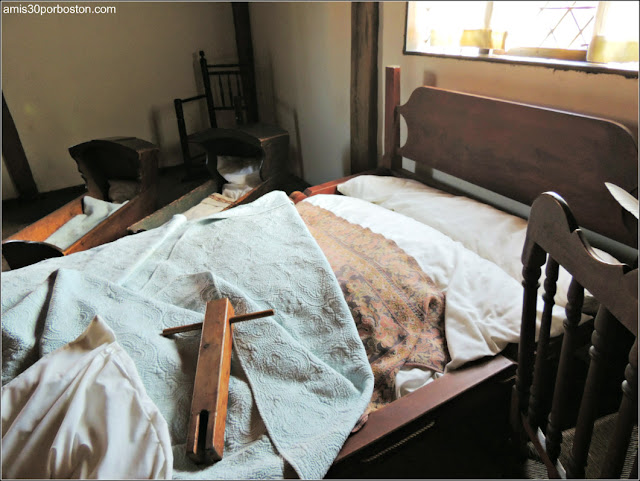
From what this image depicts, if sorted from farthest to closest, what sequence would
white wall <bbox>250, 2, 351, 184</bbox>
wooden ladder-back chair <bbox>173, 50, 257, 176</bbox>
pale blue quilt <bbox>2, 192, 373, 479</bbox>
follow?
1. wooden ladder-back chair <bbox>173, 50, 257, 176</bbox>
2. white wall <bbox>250, 2, 351, 184</bbox>
3. pale blue quilt <bbox>2, 192, 373, 479</bbox>

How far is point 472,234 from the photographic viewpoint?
4.69 ft

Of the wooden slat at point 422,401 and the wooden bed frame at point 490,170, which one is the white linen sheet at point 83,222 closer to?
the wooden bed frame at point 490,170

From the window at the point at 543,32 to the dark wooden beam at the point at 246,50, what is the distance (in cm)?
219

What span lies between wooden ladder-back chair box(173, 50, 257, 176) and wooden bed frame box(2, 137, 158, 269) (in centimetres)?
71

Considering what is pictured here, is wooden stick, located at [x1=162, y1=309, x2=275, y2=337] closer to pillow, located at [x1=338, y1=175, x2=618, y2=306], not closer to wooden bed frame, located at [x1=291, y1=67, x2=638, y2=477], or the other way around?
wooden bed frame, located at [x1=291, y1=67, x2=638, y2=477]

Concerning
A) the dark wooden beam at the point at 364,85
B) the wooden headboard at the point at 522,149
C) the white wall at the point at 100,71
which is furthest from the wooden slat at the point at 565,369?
the white wall at the point at 100,71

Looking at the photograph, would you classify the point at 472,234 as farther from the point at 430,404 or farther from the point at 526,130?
the point at 430,404

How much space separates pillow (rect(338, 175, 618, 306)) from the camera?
133 cm

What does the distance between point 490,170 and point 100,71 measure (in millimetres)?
3362

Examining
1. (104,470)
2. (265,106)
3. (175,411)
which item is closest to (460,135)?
(175,411)

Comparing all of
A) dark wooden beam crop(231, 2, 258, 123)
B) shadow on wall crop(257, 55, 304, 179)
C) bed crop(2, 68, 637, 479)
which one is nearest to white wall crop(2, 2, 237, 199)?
dark wooden beam crop(231, 2, 258, 123)

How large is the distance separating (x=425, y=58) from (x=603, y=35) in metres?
0.82

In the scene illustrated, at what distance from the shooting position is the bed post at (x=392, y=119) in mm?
1979

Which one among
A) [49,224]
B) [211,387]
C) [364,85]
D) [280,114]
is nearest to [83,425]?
[211,387]
